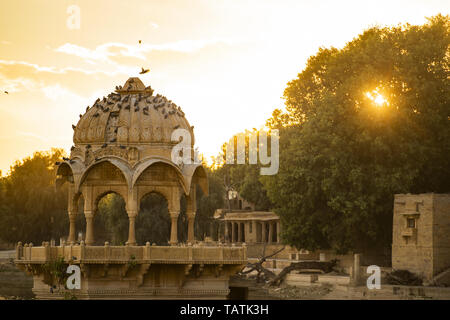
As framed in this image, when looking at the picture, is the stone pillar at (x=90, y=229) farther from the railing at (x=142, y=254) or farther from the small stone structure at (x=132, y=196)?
the railing at (x=142, y=254)

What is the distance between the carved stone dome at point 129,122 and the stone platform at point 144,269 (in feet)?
12.6

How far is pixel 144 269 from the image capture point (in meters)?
31.8

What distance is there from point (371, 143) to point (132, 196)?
74.2ft

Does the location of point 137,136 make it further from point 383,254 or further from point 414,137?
point 383,254

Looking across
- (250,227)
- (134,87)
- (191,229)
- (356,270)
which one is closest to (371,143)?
(356,270)

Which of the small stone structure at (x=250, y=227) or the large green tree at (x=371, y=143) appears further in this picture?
the small stone structure at (x=250, y=227)

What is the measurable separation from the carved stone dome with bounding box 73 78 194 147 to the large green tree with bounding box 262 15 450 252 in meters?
20.6

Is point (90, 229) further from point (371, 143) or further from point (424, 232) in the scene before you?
point (371, 143)

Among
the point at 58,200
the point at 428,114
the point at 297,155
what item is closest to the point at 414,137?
the point at 428,114

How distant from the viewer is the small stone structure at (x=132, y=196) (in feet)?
104

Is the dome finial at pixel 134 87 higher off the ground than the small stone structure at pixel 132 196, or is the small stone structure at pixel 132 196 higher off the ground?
the dome finial at pixel 134 87

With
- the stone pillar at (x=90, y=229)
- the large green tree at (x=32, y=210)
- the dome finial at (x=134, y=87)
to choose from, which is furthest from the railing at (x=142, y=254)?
the large green tree at (x=32, y=210)

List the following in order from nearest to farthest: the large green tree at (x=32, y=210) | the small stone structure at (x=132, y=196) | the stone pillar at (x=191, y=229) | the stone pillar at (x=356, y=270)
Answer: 1. the small stone structure at (x=132, y=196)
2. the stone pillar at (x=191, y=229)
3. the stone pillar at (x=356, y=270)
4. the large green tree at (x=32, y=210)

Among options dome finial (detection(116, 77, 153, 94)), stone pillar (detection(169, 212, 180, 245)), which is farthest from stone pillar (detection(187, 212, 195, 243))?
dome finial (detection(116, 77, 153, 94))
